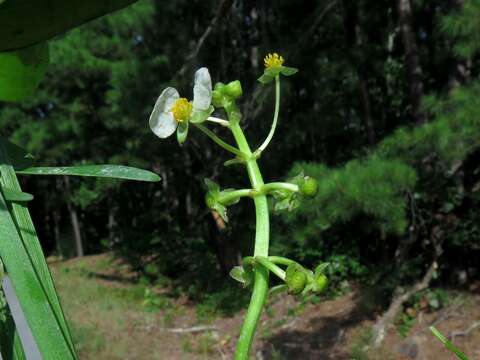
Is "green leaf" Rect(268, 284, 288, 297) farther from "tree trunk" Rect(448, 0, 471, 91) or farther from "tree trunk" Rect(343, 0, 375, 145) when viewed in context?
"tree trunk" Rect(343, 0, 375, 145)

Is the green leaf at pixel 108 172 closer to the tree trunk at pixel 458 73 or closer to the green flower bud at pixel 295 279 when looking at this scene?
the green flower bud at pixel 295 279

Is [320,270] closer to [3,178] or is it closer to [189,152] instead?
[3,178]

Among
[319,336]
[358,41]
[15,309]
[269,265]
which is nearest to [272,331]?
[319,336]

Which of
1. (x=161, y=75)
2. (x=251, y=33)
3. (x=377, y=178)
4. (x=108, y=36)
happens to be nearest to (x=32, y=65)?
(x=377, y=178)

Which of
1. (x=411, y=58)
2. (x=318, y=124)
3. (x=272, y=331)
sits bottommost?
(x=272, y=331)

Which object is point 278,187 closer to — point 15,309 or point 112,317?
point 15,309
